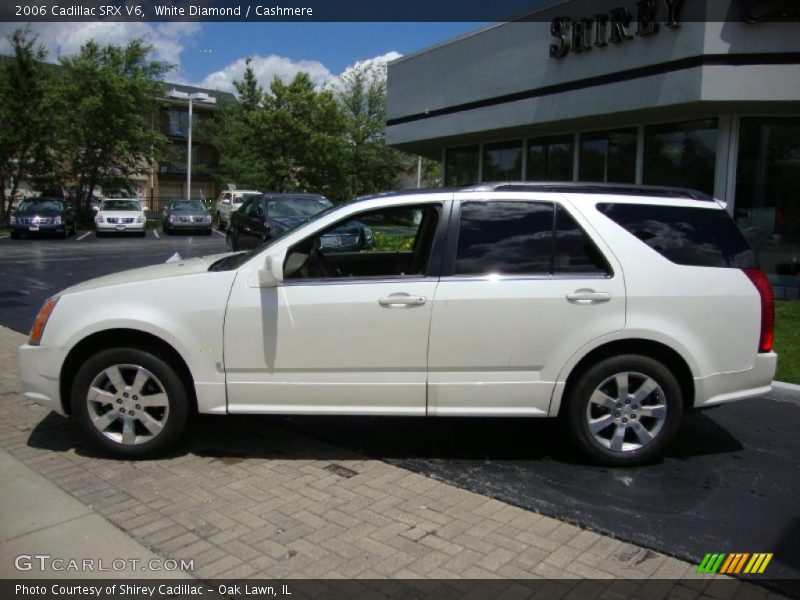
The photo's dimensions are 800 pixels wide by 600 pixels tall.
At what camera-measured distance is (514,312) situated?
438 cm

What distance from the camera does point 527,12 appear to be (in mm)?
13172

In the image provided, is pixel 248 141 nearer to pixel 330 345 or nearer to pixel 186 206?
pixel 186 206

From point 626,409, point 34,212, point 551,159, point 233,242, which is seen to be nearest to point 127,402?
point 626,409

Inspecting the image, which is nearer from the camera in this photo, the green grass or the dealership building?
the green grass

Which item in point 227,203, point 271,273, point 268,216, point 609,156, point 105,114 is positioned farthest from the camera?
point 227,203

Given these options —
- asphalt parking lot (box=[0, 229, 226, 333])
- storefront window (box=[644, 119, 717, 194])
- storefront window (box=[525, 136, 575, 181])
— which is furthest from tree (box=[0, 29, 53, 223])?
storefront window (box=[644, 119, 717, 194])

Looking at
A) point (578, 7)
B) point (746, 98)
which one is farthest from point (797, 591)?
point (578, 7)

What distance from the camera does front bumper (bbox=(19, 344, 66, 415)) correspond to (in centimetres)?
450

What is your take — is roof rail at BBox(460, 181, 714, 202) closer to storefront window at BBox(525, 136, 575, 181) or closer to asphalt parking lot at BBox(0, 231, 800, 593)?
asphalt parking lot at BBox(0, 231, 800, 593)

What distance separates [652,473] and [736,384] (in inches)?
31.5

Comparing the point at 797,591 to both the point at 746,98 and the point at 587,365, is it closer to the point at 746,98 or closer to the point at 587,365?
the point at 587,365

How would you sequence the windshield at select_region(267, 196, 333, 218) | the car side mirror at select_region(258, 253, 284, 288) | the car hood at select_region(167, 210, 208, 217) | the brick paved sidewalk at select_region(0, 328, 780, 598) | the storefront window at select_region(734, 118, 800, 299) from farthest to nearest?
the car hood at select_region(167, 210, 208, 217)
the windshield at select_region(267, 196, 333, 218)
the storefront window at select_region(734, 118, 800, 299)
the car side mirror at select_region(258, 253, 284, 288)
the brick paved sidewalk at select_region(0, 328, 780, 598)

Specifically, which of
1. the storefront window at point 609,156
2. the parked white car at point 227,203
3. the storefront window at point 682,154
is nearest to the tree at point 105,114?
the parked white car at point 227,203

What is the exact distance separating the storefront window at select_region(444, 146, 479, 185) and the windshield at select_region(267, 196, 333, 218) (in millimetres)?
3700
